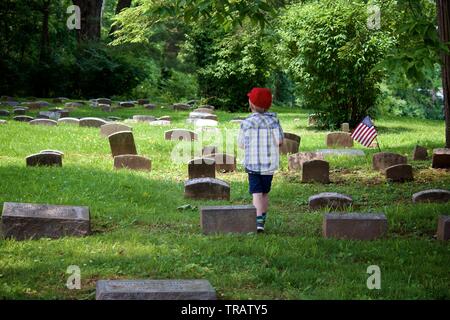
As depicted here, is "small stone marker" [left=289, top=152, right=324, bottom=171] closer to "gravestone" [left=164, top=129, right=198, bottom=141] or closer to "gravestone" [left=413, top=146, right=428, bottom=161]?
"gravestone" [left=413, top=146, right=428, bottom=161]

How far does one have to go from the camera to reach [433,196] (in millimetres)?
10750

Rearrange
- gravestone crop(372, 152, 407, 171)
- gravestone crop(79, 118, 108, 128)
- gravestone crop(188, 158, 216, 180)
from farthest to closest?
gravestone crop(79, 118, 108, 128) → gravestone crop(372, 152, 407, 171) → gravestone crop(188, 158, 216, 180)

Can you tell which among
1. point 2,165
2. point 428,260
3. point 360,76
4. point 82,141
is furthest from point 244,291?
point 360,76

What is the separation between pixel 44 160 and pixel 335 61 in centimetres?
1042

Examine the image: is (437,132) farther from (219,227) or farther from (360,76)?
(219,227)

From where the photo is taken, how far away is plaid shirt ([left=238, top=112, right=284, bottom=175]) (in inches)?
345

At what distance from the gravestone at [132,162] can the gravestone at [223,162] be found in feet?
3.60

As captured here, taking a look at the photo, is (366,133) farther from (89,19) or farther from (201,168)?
(89,19)

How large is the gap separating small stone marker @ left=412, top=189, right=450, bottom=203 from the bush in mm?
9456

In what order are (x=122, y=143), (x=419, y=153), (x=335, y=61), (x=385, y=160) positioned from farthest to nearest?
(x=335, y=61)
(x=419, y=153)
(x=122, y=143)
(x=385, y=160)

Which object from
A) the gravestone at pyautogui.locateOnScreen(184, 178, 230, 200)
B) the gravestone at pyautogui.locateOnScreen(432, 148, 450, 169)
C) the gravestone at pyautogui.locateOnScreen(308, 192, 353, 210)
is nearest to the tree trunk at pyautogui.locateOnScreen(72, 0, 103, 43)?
the gravestone at pyautogui.locateOnScreen(432, 148, 450, 169)

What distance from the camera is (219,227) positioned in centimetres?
848

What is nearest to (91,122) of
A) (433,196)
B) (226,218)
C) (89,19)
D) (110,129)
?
(110,129)

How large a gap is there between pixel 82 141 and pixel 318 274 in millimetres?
10364
